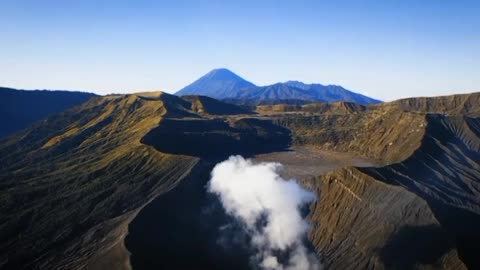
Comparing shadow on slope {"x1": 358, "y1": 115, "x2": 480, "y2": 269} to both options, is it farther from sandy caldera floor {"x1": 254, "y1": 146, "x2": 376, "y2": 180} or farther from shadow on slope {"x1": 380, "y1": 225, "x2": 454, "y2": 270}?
sandy caldera floor {"x1": 254, "y1": 146, "x2": 376, "y2": 180}

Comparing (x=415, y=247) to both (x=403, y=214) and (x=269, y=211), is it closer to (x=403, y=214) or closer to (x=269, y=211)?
(x=403, y=214)

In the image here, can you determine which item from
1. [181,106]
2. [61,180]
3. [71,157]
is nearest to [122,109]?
[181,106]

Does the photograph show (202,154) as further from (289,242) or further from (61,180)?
(289,242)

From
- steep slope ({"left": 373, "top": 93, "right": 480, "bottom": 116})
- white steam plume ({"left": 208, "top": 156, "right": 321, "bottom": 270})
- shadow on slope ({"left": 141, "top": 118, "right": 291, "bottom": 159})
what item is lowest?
white steam plume ({"left": 208, "top": 156, "right": 321, "bottom": 270})

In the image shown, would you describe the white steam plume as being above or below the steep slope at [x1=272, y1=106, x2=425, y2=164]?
below

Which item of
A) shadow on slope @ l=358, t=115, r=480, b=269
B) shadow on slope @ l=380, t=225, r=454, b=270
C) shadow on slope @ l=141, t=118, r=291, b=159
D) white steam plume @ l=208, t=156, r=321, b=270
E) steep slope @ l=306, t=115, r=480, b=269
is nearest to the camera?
shadow on slope @ l=380, t=225, r=454, b=270

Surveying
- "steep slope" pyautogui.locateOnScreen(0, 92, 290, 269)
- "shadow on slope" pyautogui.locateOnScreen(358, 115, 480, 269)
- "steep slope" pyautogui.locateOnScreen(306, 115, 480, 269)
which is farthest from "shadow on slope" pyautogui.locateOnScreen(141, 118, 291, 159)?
"shadow on slope" pyautogui.locateOnScreen(358, 115, 480, 269)
